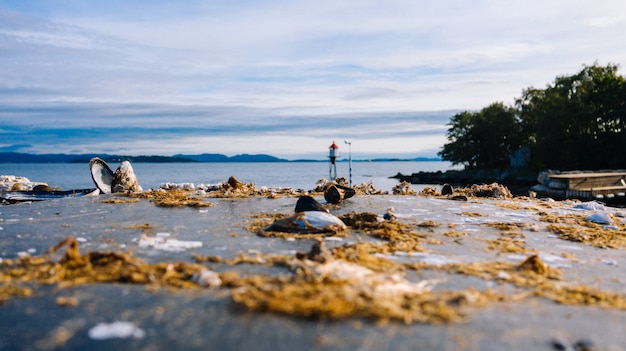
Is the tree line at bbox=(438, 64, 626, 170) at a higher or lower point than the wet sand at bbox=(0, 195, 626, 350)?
higher

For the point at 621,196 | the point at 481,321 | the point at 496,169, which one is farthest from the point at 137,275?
the point at 496,169

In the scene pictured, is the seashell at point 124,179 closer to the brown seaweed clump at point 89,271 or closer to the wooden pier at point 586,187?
the brown seaweed clump at point 89,271

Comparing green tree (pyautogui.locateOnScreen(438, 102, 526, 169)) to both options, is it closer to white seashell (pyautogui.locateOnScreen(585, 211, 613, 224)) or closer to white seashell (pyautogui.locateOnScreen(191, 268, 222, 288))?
white seashell (pyautogui.locateOnScreen(585, 211, 613, 224))

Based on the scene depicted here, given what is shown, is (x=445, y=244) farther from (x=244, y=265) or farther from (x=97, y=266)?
(x=97, y=266)

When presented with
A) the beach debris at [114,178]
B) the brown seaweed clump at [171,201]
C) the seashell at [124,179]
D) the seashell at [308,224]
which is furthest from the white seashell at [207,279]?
the seashell at [124,179]

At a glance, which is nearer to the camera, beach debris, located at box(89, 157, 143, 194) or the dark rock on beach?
beach debris, located at box(89, 157, 143, 194)

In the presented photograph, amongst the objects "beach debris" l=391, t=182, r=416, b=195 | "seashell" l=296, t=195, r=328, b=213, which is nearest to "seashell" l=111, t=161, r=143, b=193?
"beach debris" l=391, t=182, r=416, b=195

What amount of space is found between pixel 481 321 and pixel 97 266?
2879mm

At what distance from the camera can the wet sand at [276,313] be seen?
2455 mm

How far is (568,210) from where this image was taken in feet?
29.7

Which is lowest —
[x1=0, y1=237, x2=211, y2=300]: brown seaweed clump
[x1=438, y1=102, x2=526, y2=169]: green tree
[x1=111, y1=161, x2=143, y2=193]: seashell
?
[x1=0, y1=237, x2=211, y2=300]: brown seaweed clump

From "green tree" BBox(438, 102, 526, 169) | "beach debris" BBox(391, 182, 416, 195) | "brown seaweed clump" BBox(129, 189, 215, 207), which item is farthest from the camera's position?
"green tree" BBox(438, 102, 526, 169)

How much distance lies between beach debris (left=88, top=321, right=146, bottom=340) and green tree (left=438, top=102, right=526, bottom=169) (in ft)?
235

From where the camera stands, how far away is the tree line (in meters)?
48.1
